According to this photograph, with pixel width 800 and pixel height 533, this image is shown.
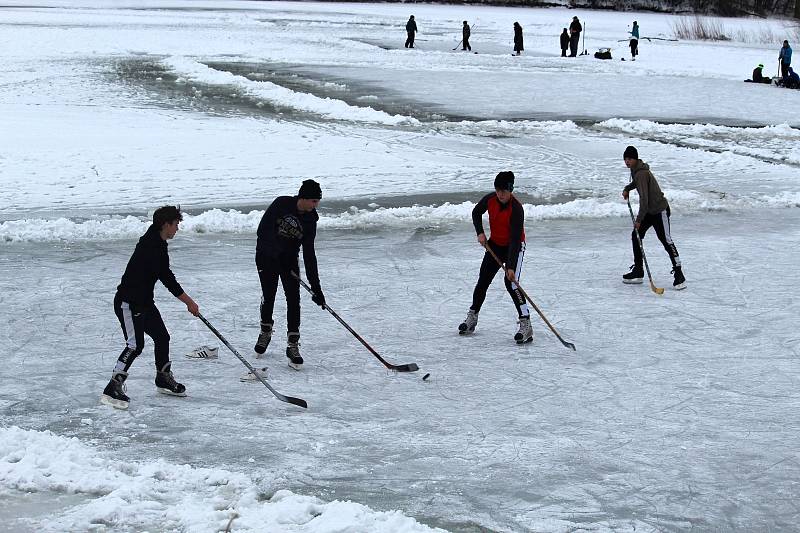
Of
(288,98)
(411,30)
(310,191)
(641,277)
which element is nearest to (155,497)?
(310,191)

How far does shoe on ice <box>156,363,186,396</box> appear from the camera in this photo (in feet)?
20.0

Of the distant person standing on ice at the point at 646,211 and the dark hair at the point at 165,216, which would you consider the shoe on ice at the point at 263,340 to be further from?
the distant person standing on ice at the point at 646,211

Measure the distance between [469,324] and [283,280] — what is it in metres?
1.68

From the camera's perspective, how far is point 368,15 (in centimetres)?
5194

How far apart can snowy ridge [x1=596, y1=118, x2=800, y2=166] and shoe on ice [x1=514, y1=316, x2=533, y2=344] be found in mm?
9552

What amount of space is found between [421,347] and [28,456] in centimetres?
308

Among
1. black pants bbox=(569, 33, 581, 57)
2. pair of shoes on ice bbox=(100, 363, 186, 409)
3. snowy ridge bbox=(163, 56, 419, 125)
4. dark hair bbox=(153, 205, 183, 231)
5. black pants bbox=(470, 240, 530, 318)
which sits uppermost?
black pants bbox=(569, 33, 581, 57)

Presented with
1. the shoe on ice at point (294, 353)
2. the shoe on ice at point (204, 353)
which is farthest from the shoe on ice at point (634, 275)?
the shoe on ice at point (204, 353)

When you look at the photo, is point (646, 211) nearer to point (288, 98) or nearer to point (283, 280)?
point (283, 280)

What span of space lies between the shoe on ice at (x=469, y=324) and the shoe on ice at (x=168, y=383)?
2.36 meters

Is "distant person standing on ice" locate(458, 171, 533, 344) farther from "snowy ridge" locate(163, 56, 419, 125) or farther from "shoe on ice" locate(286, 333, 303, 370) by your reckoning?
"snowy ridge" locate(163, 56, 419, 125)

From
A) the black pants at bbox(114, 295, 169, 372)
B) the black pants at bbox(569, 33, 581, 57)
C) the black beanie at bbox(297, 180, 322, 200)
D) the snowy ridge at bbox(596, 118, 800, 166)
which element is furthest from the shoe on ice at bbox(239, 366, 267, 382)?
the black pants at bbox(569, 33, 581, 57)

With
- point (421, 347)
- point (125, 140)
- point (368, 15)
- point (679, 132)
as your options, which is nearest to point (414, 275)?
point (421, 347)

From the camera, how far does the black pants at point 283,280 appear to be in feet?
21.6
